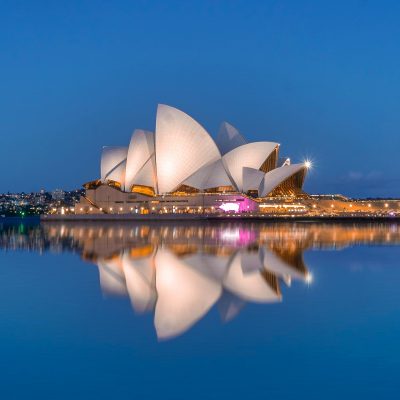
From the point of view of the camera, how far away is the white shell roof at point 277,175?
59.3 meters

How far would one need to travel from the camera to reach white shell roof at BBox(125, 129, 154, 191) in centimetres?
5819

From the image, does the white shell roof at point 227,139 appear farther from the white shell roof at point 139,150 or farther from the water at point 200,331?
the water at point 200,331

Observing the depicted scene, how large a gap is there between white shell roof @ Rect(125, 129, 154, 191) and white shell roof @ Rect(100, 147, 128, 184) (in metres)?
2.61

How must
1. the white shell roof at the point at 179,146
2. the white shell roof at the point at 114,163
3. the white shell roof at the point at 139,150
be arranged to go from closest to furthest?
the white shell roof at the point at 179,146 → the white shell roof at the point at 139,150 → the white shell roof at the point at 114,163

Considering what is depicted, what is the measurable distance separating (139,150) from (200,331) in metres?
50.2

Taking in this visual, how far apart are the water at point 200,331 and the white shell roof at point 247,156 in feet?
132

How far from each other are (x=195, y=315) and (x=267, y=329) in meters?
1.54

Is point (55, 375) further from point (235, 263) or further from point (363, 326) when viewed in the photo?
point (235, 263)

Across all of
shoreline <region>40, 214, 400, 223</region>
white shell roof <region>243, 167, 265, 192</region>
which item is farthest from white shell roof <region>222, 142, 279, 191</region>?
shoreline <region>40, 214, 400, 223</region>

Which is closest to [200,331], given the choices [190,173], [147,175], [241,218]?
[190,173]

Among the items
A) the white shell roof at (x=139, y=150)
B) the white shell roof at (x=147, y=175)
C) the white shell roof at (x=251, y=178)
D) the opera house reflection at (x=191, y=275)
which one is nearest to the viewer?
the opera house reflection at (x=191, y=275)

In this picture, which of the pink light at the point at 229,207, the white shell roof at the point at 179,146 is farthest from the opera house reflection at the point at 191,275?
the pink light at the point at 229,207

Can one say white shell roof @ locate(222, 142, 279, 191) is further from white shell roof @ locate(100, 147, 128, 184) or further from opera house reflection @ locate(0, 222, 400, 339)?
opera house reflection @ locate(0, 222, 400, 339)

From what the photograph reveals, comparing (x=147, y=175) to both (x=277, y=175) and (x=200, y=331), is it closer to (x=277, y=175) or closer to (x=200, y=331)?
(x=277, y=175)
